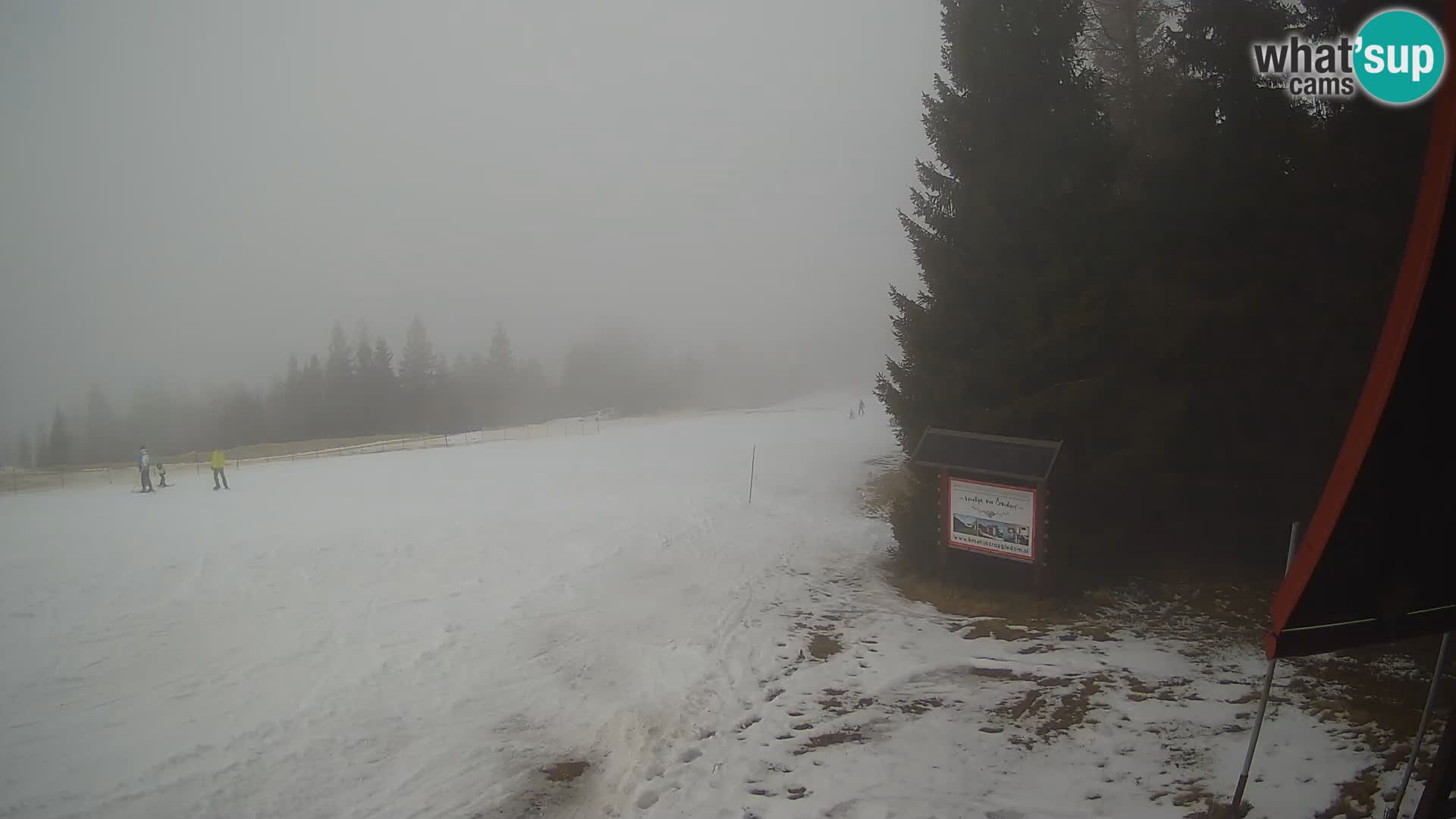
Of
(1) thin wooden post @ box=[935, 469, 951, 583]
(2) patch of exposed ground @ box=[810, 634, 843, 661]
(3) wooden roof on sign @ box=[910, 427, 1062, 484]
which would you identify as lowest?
(2) patch of exposed ground @ box=[810, 634, 843, 661]

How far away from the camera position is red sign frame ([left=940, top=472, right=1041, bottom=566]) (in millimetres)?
10031

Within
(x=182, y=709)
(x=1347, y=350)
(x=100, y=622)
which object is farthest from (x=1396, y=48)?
(x=100, y=622)

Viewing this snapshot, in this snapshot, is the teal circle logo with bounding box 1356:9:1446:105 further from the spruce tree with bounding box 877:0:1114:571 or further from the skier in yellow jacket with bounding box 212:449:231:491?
the skier in yellow jacket with bounding box 212:449:231:491

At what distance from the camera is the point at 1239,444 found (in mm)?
A: 9328

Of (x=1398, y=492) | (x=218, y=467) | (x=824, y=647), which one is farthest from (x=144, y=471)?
(x=1398, y=492)

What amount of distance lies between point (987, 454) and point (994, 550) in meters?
1.56

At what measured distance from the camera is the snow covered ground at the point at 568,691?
18.4ft

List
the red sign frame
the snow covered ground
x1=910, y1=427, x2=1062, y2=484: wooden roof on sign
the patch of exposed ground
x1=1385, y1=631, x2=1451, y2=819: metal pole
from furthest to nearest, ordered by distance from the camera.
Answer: the red sign frame, x1=910, y1=427, x2=1062, y2=484: wooden roof on sign, the patch of exposed ground, the snow covered ground, x1=1385, y1=631, x2=1451, y2=819: metal pole

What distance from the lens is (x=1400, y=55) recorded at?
124 inches

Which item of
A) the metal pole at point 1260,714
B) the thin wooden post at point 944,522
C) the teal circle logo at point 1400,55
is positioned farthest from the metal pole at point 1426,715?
the thin wooden post at point 944,522

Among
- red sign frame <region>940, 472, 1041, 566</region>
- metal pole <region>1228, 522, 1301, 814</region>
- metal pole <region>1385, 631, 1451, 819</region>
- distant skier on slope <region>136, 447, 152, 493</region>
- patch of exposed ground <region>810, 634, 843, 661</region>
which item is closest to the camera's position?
metal pole <region>1385, 631, 1451, 819</region>

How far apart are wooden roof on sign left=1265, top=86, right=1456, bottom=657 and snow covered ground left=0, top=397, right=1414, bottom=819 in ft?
11.1

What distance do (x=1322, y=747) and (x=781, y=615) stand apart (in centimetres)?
647

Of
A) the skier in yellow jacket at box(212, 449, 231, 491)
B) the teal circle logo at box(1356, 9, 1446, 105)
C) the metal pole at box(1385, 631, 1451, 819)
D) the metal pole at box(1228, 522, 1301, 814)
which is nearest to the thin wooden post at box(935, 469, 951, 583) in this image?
the metal pole at box(1228, 522, 1301, 814)
